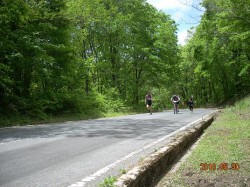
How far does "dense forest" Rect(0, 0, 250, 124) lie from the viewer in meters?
15.9

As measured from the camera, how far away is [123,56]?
120 ft

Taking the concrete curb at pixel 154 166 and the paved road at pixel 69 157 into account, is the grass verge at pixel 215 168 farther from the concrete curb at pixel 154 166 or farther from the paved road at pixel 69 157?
the paved road at pixel 69 157

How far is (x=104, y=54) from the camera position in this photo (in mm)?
36281

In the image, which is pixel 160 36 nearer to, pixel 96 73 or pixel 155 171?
pixel 96 73

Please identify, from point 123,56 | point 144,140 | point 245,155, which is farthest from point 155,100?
point 245,155

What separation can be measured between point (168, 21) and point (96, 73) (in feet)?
40.5

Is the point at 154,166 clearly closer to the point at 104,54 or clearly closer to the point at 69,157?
the point at 69,157

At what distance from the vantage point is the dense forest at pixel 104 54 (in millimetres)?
15852

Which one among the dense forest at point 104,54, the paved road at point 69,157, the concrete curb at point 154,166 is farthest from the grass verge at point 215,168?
the dense forest at point 104,54
